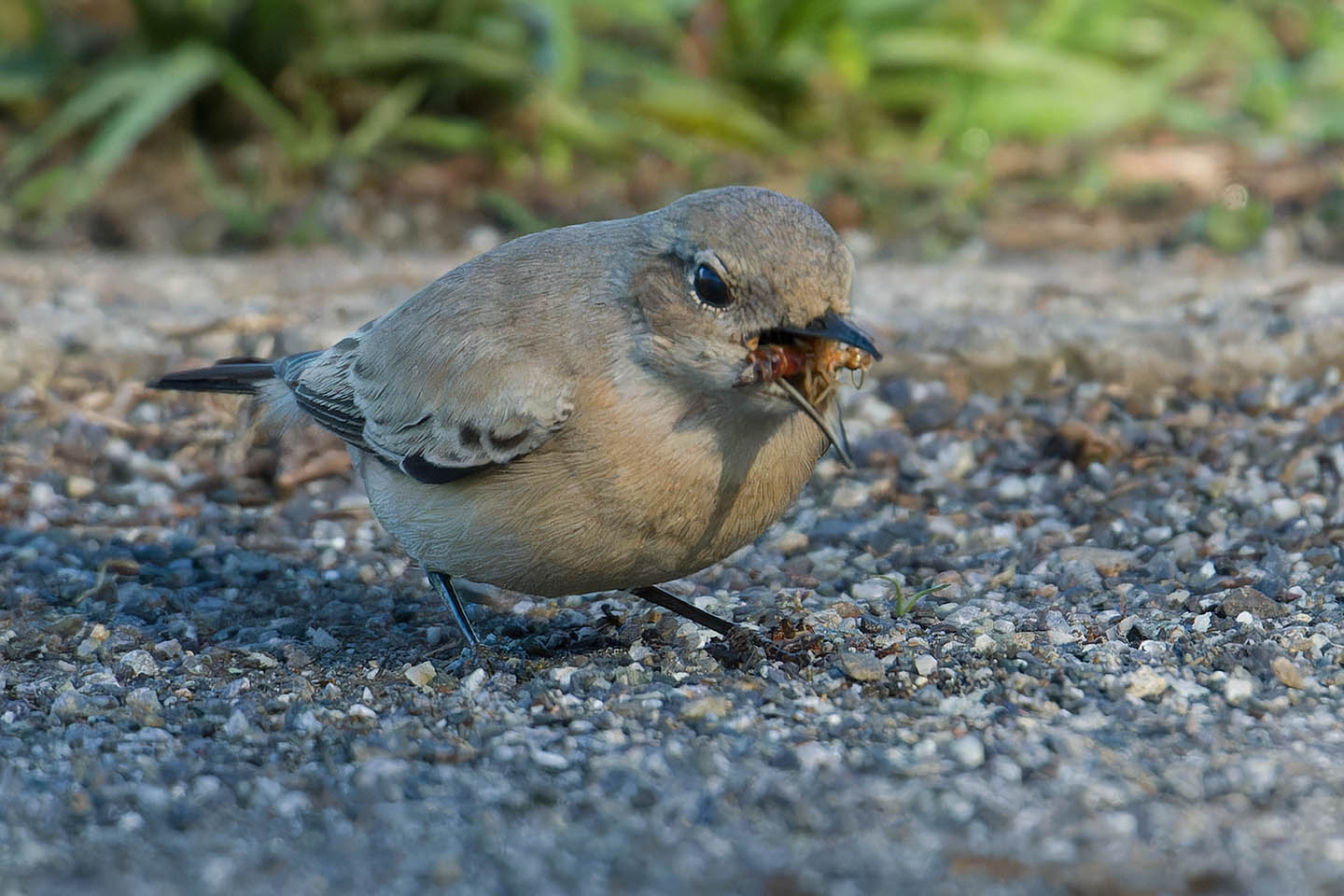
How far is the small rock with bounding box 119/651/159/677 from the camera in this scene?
4.41 metres

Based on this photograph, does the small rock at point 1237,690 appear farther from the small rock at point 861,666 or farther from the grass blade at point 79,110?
the grass blade at point 79,110

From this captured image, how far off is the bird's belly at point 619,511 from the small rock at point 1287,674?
1260mm

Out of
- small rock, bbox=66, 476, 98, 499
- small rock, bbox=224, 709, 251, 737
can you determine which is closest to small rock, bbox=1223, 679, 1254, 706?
small rock, bbox=224, 709, 251, 737

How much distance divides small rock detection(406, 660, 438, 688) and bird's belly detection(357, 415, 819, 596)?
288 millimetres

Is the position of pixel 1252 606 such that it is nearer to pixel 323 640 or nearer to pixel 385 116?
pixel 323 640

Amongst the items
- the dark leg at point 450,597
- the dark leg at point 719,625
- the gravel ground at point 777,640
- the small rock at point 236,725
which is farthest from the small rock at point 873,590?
the small rock at point 236,725

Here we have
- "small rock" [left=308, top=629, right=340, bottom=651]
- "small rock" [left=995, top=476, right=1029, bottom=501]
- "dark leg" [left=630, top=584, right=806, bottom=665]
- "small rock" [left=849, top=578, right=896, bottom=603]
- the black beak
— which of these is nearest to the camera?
the black beak

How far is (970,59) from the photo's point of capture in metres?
9.52

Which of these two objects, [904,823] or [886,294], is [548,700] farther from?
[886,294]

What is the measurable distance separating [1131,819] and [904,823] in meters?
0.44

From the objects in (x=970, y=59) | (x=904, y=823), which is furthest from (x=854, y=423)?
(x=970, y=59)

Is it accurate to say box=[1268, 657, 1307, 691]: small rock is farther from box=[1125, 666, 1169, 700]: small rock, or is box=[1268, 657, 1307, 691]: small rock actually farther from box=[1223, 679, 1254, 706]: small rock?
box=[1125, 666, 1169, 700]: small rock

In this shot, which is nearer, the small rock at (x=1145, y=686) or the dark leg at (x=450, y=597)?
the small rock at (x=1145, y=686)

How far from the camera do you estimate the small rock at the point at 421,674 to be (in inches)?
167
